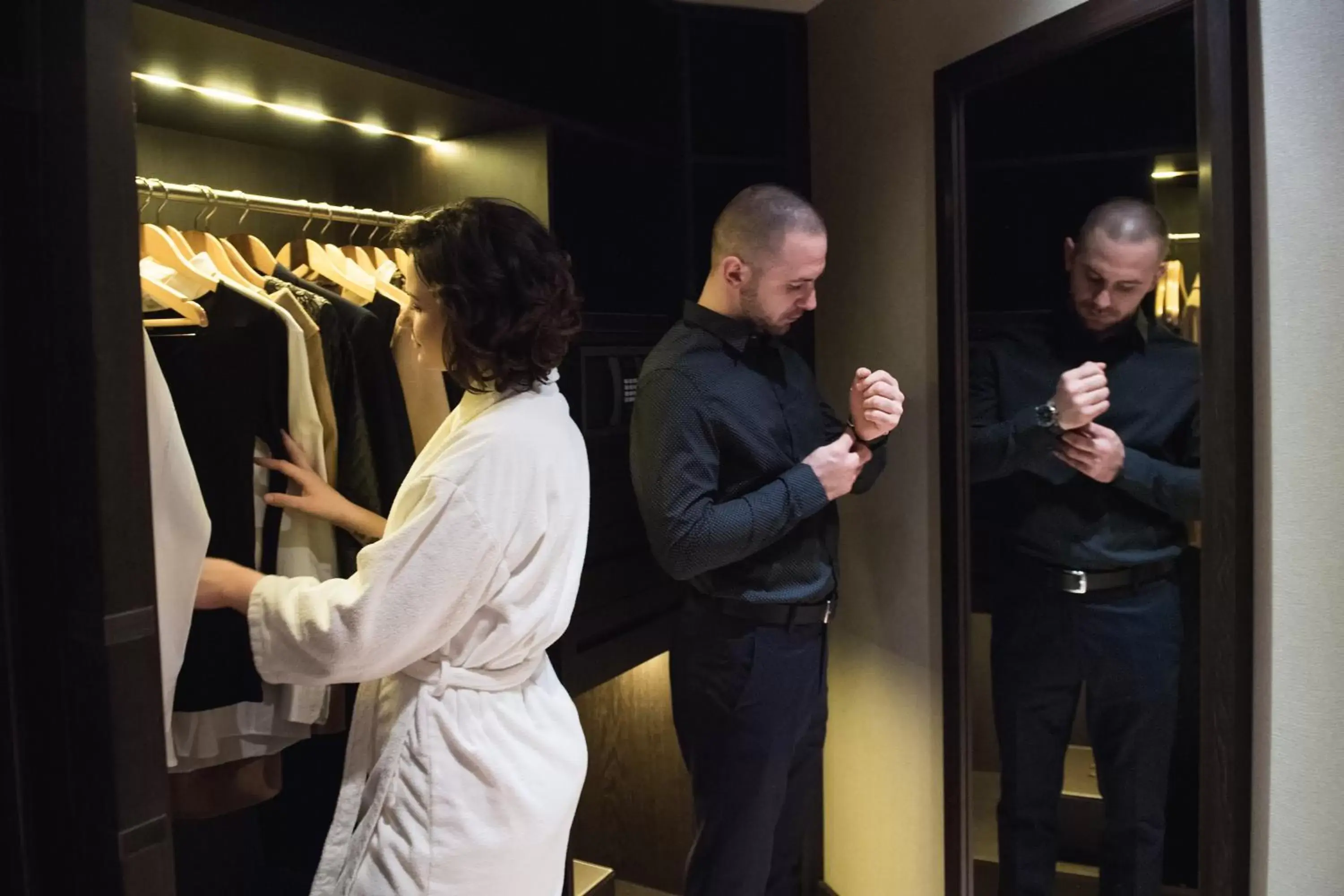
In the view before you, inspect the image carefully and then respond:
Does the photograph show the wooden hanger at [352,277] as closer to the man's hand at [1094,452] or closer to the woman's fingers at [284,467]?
the woman's fingers at [284,467]

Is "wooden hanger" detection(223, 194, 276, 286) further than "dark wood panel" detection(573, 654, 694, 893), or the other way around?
"dark wood panel" detection(573, 654, 694, 893)

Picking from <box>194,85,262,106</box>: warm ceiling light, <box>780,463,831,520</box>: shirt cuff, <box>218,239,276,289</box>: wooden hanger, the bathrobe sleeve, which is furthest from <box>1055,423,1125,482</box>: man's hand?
<box>194,85,262,106</box>: warm ceiling light

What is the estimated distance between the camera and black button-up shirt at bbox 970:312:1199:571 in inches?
61.2

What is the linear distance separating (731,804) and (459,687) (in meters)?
0.69

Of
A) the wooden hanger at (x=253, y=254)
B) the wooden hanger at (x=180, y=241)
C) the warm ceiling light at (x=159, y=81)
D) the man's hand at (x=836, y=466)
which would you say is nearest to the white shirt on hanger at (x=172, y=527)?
the wooden hanger at (x=180, y=241)

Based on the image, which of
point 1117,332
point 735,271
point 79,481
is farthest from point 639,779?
point 79,481

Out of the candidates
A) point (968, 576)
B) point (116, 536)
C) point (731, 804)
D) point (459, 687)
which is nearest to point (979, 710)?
point (968, 576)

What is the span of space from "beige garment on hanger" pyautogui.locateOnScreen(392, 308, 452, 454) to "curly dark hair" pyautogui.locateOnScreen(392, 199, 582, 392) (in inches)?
13.4

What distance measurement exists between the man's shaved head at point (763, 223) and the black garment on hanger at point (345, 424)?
2.28 feet

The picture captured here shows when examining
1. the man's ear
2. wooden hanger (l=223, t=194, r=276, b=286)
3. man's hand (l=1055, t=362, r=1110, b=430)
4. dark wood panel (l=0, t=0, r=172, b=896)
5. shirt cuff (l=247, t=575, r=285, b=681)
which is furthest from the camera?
the man's ear

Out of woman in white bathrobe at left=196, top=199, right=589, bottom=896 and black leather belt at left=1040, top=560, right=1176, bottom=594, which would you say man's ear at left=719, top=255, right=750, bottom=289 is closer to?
woman in white bathrobe at left=196, top=199, right=589, bottom=896

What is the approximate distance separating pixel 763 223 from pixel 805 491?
1.60ft

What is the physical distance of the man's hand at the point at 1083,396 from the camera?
174cm

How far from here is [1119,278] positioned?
5.51 feet
